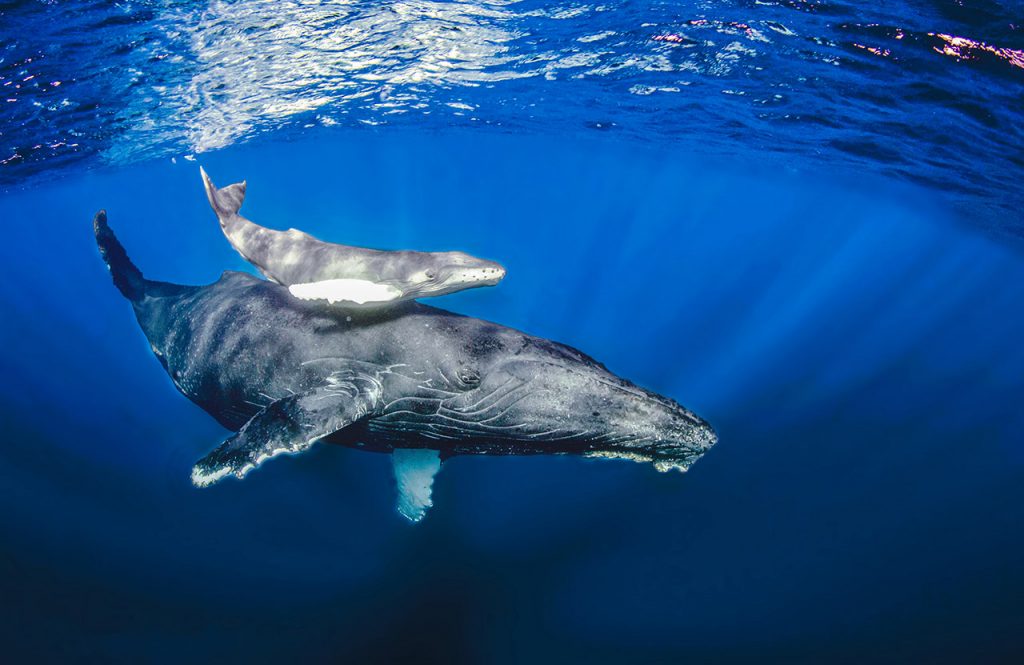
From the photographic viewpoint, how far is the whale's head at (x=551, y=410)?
4152mm

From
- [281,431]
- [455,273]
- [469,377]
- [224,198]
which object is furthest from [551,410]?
[224,198]

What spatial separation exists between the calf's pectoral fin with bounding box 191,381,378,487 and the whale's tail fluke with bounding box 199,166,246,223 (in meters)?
2.96

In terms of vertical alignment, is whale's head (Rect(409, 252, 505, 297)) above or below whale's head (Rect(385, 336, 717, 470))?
above

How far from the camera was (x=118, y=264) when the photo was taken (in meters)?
8.38

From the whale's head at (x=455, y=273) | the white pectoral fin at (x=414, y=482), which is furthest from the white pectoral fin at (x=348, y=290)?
the white pectoral fin at (x=414, y=482)

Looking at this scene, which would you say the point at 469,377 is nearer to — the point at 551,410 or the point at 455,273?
the point at 551,410

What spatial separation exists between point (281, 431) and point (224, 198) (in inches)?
142

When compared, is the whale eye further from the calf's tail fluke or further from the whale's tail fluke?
the calf's tail fluke

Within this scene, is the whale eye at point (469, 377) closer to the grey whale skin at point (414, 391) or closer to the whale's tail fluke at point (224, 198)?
the grey whale skin at point (414, 391)

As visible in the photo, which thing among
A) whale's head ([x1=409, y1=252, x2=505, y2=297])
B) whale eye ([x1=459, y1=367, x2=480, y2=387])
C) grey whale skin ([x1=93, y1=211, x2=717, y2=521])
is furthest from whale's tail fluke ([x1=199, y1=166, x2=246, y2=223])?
whale eye ([x1=459, y1=367, x2=480, y2=387])

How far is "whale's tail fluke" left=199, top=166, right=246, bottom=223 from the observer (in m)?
5.69

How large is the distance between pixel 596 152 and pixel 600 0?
27249 mm

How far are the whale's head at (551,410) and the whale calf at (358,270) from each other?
86cm

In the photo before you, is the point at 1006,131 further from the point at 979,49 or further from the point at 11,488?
the point at 11,488
